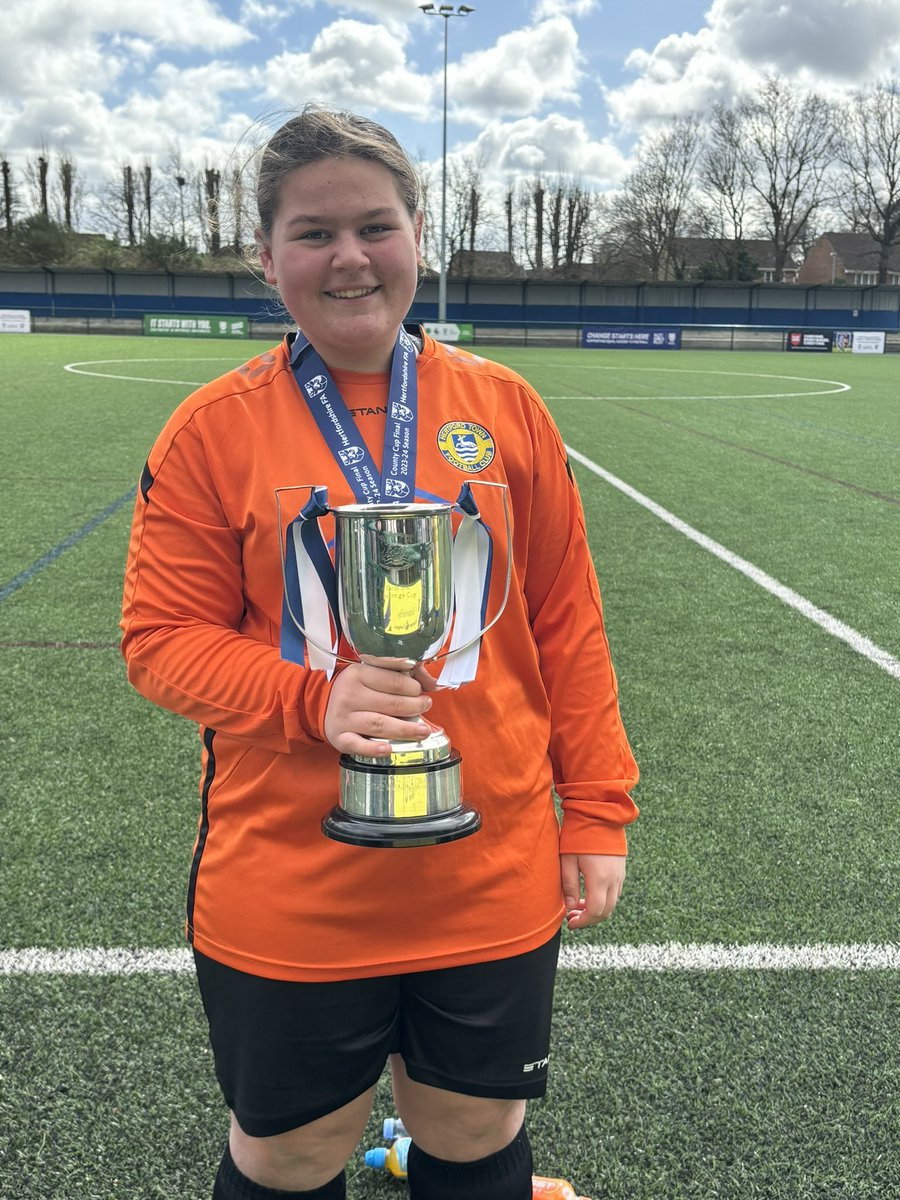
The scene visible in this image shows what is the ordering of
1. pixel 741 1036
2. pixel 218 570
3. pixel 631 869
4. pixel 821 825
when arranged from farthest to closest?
pixel 821 825, pixel 631 869, pixel 741 1036, pixel 218 570

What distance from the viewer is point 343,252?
4.86 feet

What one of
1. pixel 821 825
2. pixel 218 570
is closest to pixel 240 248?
pixel 218 570

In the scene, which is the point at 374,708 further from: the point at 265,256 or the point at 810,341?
the point at 810,341

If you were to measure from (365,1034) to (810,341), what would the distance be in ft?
136

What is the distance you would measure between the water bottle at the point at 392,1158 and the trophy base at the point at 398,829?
42.5 inches

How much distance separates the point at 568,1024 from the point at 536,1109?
0.93 feet

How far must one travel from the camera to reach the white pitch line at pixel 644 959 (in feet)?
8.87

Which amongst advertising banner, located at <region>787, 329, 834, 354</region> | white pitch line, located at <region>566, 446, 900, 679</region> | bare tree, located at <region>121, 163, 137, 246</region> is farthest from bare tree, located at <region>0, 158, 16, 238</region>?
white pitch line, located at <region>566, 446, 900, 679</region>

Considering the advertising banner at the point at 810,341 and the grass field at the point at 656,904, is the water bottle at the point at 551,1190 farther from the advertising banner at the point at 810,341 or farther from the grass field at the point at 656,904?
the advertising banner at the point at 810,341

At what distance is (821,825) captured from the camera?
139 inches

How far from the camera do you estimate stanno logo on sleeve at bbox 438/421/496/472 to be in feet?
5.11

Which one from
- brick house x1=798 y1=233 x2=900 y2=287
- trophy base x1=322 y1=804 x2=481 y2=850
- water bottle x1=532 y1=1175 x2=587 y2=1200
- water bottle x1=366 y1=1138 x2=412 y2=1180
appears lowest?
water bottle x1=366 y1=1138 x2=412 y2=1180

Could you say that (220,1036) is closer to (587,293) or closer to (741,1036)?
(741,1036)

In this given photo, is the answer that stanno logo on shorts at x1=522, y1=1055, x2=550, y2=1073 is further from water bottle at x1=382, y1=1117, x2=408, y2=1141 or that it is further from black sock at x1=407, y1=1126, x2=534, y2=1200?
water bottle at x1=382, y1=1117, x2=408, y2=1141
